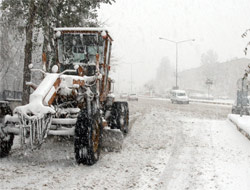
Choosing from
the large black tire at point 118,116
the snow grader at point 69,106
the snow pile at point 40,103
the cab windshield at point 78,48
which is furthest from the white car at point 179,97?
the snow pile at point 40,103

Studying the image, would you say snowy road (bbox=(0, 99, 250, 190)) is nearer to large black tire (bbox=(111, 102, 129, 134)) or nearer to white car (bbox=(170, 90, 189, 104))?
large black tire (bbox=(111, 102, 129, 134))

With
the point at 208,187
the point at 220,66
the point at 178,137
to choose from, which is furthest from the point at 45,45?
the point at 220,66

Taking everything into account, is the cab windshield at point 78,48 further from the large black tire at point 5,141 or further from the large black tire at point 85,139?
the large black tire at point 85,139

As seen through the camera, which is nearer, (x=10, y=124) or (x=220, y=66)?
(x=10, y=124)

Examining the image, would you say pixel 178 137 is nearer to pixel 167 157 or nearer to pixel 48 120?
pixel 167 157

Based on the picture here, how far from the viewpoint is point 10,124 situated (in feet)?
19.7

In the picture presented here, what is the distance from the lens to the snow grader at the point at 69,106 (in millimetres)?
5555

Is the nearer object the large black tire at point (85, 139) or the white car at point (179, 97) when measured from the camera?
the large black tire at point (85, 139)

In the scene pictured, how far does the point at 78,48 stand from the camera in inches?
312

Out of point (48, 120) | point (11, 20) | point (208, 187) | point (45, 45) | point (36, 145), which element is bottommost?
point (208, 187)

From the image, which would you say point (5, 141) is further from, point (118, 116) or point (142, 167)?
point (118, 116)

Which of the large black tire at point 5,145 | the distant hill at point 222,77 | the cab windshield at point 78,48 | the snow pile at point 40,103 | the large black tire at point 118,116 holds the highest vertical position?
the distant hill at point 222,77

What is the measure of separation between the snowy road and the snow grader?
397 millimetres

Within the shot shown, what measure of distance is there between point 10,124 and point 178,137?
541 cm
